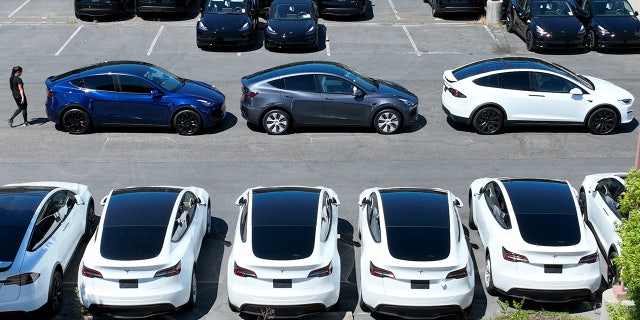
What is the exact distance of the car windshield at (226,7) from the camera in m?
28.4

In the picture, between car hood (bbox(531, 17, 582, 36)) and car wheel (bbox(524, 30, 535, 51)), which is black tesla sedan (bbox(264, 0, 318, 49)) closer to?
car wheel (bbox(524, 30, 535, 51))

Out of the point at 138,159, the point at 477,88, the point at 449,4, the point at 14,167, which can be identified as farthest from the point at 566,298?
the point at 449,4

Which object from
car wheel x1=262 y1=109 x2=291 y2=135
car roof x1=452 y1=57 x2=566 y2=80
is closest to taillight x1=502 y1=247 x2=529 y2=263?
car roof x1=452 y1=57 x2=566 y2=80

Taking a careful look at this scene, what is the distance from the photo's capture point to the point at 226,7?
93.5ft

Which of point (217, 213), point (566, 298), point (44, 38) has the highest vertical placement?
point (566, 298)

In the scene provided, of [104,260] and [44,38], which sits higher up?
[104,260]

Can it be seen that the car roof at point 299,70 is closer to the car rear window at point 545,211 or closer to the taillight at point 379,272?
the car rear window at point 545,211

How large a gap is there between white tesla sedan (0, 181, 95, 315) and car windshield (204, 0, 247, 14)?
44.3 feet

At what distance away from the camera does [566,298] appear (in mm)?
13586

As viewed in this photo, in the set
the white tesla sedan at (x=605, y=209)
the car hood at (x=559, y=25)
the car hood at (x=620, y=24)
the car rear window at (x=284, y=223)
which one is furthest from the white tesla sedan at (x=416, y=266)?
the car hood at (x=620, y=24)

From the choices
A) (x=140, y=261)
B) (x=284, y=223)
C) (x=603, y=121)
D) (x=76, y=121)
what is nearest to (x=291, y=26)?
(x=76, y=121)

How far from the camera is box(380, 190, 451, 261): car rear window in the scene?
522 inches

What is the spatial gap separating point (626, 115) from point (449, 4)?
11.0 metres

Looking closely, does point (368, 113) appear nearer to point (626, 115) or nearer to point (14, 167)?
point (626, 115)
